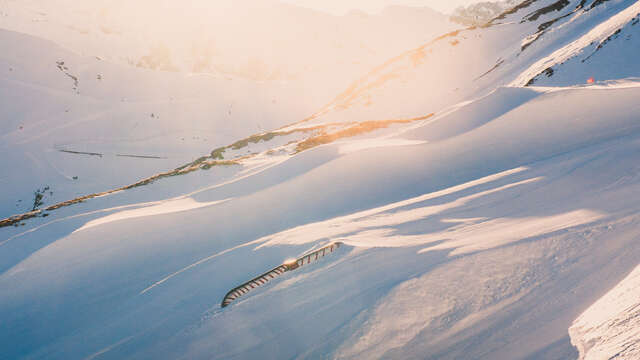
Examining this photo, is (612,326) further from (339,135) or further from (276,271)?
(339,135)

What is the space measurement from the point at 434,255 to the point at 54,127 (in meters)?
38.1

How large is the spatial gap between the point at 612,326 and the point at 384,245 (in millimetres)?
4112

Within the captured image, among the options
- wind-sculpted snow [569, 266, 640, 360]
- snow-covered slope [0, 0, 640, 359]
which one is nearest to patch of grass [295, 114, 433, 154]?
snow-covered slope [0, 0, 640, 359]

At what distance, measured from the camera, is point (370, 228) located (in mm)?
9164

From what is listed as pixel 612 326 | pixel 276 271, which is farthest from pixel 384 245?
pixel 612 326

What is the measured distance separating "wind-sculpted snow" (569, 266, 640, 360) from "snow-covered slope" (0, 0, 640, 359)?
0.03 m

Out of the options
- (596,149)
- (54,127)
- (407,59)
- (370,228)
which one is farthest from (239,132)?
(596,149)

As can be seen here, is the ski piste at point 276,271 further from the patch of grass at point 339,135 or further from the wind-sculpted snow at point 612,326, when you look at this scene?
the patch of grass at point 339,135

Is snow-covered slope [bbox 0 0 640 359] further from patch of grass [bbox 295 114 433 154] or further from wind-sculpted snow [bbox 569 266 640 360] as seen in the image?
patch of grass [bbox 295 114 433 154]

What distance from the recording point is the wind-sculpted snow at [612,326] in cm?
358

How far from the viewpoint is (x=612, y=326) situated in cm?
391

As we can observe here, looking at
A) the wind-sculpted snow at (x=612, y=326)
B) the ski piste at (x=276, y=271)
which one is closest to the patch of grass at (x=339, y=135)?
the ski piste at (x=276, y=271)

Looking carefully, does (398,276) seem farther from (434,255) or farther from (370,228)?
(370,228)

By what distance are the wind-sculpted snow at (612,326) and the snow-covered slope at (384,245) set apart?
25 millimetres
